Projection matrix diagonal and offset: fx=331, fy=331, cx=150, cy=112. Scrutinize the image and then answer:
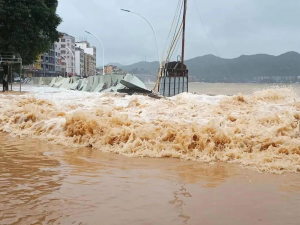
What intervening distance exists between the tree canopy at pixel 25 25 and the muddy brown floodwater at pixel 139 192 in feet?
61.2

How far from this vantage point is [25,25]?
22484mm

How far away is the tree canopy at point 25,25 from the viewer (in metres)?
21.9

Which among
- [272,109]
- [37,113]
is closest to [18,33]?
[37,113]

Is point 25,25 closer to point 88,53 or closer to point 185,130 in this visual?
point 185,130

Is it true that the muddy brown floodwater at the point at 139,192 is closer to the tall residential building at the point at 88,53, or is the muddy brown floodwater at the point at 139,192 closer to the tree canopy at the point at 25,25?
the tree canopy at the point at 25,25

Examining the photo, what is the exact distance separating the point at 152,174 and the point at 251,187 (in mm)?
1333

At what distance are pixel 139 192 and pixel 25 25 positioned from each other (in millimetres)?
21642

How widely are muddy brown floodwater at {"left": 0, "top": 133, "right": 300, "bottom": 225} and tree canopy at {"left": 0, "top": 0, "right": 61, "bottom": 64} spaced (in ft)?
61.2

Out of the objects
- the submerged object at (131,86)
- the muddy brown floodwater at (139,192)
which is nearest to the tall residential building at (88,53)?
the submerged object at (131,86)

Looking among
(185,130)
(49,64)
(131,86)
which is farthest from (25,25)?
(49,64)

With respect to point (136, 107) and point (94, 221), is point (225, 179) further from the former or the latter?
point (136, 107)

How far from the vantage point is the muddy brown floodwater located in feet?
9.76

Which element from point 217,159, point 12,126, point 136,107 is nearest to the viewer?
point 217,159

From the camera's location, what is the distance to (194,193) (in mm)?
3713
